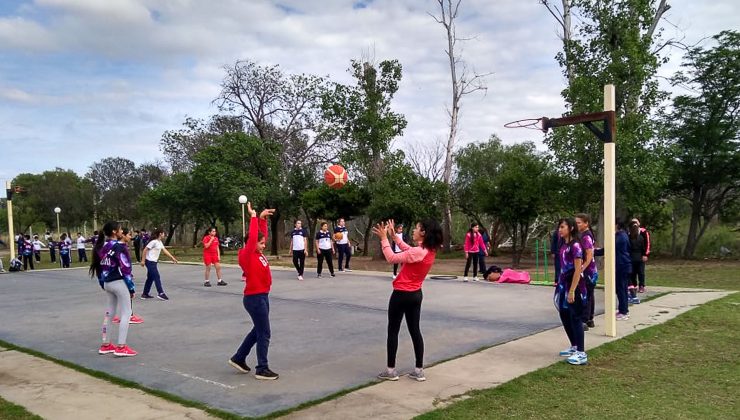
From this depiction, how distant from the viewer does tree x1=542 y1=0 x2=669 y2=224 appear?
66.1ft

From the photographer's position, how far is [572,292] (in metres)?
6.35

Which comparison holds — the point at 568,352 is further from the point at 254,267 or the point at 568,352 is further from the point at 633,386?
the point at 254,267

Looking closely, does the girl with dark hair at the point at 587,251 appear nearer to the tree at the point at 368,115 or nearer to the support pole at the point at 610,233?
the support pole at the point at 610,233

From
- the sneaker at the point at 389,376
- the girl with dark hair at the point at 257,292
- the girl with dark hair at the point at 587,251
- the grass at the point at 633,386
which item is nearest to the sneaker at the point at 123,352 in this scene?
the girl with dark hair at the point at 257,292

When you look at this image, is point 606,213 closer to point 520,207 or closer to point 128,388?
point 128,388

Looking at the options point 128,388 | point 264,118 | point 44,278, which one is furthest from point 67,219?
point 128,388

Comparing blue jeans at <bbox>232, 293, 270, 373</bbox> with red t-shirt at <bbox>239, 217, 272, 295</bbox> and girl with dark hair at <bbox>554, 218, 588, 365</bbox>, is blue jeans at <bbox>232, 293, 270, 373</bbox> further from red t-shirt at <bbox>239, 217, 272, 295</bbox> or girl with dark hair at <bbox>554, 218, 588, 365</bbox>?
girl with dark hair at <bbox>554, 218, 588, 365</bbox>

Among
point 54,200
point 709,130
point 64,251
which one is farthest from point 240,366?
point 54,200

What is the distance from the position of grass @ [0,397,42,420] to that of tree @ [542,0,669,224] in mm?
19230

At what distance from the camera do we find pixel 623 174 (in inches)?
799

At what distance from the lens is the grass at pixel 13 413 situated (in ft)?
16.1

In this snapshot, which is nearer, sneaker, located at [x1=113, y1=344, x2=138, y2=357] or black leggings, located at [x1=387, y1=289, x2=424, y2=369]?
black leggings, located at [x1=387, y1=289, x2=424, y2=369]

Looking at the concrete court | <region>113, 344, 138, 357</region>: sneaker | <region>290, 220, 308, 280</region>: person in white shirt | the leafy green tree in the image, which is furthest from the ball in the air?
the leafy green tree

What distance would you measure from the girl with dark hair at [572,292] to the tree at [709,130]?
20.2m
